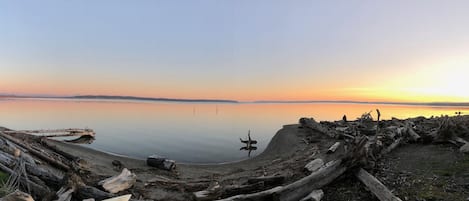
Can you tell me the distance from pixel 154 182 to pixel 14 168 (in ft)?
14.4

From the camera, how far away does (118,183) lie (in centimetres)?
1041

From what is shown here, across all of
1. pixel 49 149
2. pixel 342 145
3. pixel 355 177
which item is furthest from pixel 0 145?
pixel 342 145

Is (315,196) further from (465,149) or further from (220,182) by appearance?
(465,149)

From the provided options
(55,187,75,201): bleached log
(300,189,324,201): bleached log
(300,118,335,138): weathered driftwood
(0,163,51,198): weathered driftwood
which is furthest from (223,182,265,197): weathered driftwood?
(300,118,335,138): weathered driftwood

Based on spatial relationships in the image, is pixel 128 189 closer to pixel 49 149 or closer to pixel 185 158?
pixel 49 149

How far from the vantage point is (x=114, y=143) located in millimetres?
28906

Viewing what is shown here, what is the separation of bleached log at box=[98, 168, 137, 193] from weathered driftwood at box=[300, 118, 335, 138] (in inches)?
534

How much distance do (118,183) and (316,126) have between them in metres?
18.9

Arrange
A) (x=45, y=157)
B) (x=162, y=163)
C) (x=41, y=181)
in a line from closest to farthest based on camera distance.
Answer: (x=41, y=181), (x=45, y=157), (x=162, y=163)

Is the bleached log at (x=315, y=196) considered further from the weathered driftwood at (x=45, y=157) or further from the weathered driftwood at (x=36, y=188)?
the weathered driftwood at (x=45, y=157)

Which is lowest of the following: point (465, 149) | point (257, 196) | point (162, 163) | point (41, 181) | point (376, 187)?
point (162, 163)

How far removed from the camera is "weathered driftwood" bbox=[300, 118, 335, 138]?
22.1 metres

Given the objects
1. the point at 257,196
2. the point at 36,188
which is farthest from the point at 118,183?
the point at 257,196

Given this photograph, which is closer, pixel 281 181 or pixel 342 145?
pixel 281 181
